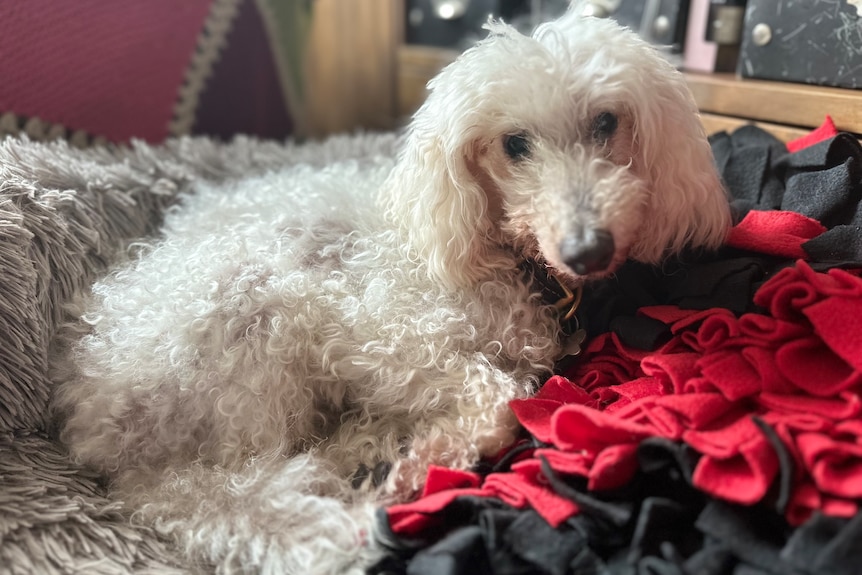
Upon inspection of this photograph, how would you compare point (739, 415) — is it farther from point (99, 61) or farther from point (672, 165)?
point (99, 61)

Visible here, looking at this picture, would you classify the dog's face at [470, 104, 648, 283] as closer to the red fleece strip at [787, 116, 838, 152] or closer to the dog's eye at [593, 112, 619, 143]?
the dog's eye at [593, 112, 619, 143]

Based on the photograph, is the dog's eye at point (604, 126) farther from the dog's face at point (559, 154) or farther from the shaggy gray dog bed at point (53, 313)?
the shaggy gray dog bed at point (53, 313)

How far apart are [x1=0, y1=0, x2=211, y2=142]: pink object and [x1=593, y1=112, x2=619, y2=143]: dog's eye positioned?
112 cm

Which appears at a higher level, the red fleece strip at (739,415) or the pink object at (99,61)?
the pink object at (99,61)

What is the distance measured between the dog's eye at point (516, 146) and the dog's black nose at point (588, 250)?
0.20 meters

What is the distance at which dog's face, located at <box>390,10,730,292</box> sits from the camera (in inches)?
39.9

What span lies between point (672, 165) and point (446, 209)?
0.36 m

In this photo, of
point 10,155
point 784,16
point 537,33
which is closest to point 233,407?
point 10,155

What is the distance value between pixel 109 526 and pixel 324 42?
5.64 feet

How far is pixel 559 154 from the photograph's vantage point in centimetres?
104

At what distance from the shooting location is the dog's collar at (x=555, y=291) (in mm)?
1165

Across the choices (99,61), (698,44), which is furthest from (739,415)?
(99,61)

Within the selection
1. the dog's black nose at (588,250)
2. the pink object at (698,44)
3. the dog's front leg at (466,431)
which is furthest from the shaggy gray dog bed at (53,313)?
the pink object at (698,44)

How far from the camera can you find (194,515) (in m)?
1.01
